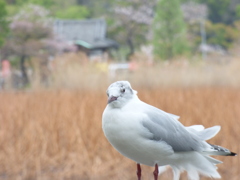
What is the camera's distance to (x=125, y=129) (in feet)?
0.91

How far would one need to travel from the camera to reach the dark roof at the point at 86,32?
1753cm

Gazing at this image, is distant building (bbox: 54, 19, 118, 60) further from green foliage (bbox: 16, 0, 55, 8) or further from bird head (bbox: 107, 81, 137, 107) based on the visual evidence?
bird head (bbox: 107, 81, 137, 107)

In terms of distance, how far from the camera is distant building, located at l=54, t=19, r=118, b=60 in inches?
690

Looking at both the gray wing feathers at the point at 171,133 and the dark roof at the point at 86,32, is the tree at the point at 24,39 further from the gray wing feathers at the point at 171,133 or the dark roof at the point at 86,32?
the gray wing feathers at the point at 171,133

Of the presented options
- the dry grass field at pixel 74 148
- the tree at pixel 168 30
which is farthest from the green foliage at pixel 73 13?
the dry grass field at pixel 74 148

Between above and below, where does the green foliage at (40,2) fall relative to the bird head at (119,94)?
below

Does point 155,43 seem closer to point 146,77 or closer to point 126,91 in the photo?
point 146,77

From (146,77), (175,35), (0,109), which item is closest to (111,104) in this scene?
(0,109)

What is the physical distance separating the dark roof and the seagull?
1719 cm

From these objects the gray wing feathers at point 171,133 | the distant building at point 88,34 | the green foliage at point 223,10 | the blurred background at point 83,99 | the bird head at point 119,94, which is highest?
the bird head at point 119,94

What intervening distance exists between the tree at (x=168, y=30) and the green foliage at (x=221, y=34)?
3742 mm

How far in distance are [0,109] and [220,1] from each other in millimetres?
15569

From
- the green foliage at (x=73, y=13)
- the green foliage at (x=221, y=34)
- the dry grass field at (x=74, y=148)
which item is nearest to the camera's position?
the dry grass field at (x=74, y=148)

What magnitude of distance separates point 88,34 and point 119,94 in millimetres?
18069
